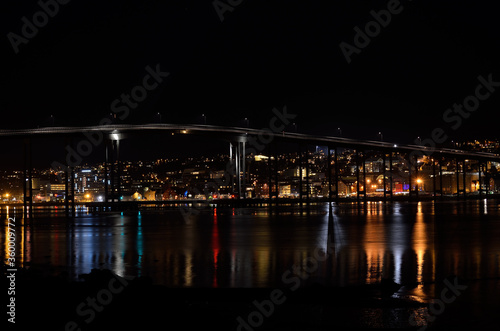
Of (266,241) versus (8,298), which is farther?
(266,241)

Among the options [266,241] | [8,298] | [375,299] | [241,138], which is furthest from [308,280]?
[241,138]

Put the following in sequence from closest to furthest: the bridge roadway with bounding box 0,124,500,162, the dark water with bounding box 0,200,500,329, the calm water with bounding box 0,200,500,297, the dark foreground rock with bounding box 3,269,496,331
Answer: the dark foreground rock with bounding box 3,269,496,331, the dark water with bounding box 0,200,500,329, the calm water with bounding box 0,200,500,297, the bridge roadway with bounding box 0,124,500,162

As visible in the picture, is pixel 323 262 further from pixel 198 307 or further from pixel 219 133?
pixel 219 133

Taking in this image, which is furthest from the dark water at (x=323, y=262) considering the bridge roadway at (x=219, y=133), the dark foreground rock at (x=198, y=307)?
the bridge roadway at (x=219, y=133)

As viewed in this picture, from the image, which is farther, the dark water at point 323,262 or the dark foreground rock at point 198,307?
the dark water at point 323,262

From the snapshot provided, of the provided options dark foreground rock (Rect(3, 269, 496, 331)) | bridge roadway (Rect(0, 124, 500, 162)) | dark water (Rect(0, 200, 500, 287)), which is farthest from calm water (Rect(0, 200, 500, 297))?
bridge roadway (Rect(0, 124, 500, 162))

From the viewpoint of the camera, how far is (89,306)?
9062 millimetres

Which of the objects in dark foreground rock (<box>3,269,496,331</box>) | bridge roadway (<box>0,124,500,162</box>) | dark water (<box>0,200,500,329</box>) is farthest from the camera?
bridge roadway (<box>0,124,500,162</box>)

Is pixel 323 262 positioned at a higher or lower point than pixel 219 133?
lower

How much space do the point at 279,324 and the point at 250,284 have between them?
348cm

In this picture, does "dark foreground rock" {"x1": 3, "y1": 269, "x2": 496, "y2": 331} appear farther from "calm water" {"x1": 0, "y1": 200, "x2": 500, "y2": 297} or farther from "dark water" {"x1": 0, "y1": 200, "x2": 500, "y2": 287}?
"dark water" {"x1": 0, "y1": 200, "x2": 500, "y2": 287}

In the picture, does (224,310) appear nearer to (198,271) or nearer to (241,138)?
(198,271)

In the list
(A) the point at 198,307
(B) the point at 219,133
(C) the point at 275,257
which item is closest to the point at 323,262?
(C) the point at 275,257

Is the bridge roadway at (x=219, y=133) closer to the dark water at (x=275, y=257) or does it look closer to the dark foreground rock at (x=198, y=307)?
the dark water at (x=275, y=257)
